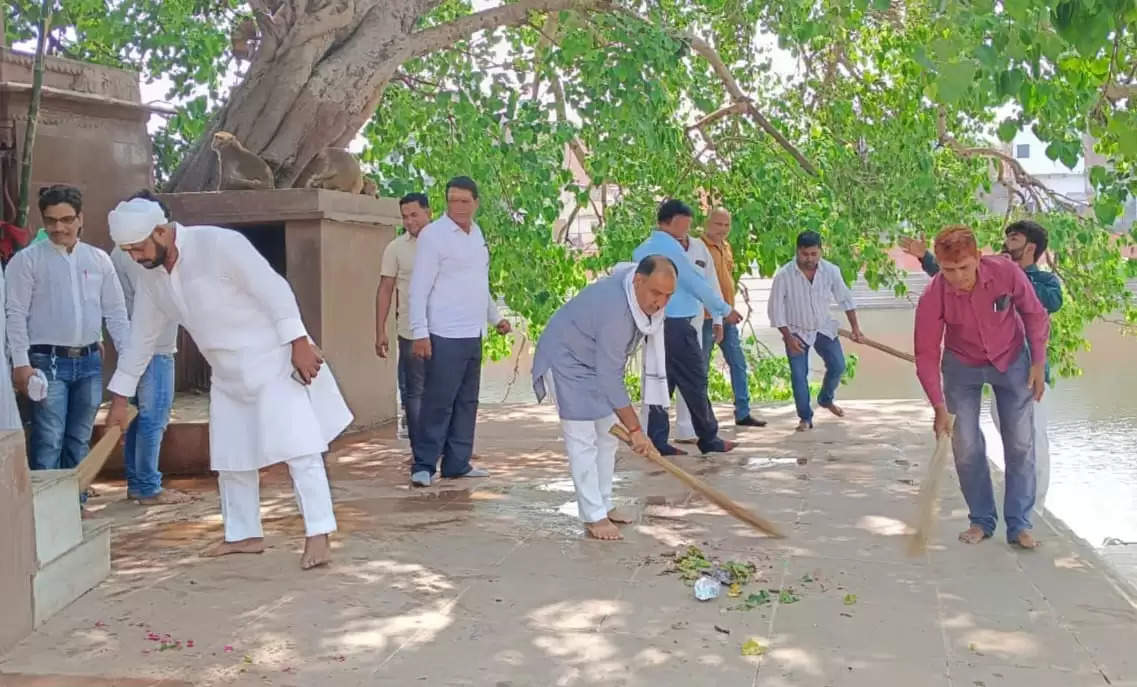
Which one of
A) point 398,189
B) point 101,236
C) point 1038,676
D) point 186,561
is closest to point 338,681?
point 186,561

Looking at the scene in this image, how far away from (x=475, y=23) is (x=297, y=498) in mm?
5253

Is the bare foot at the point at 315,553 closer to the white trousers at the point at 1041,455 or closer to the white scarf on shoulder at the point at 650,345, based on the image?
the white scarf on shoulder at the point at 650,345

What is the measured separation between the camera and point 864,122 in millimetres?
10867

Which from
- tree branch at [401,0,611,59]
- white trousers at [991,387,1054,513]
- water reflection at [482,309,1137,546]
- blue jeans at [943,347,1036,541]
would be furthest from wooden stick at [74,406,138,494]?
water reflection at [482,309,1137,546]

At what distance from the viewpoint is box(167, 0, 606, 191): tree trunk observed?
8578mm

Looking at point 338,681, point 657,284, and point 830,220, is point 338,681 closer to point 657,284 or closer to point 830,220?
point 657,284

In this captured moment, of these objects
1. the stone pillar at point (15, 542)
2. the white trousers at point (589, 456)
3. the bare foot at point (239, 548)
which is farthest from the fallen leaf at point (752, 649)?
the stone pillar at point (15, 542)

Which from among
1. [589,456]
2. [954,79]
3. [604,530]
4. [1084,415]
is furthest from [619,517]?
[1084,415]

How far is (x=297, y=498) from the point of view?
470cm

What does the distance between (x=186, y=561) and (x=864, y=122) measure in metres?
7.97

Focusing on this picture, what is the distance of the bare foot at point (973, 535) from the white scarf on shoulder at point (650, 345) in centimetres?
151

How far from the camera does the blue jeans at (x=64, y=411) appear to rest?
550 cm

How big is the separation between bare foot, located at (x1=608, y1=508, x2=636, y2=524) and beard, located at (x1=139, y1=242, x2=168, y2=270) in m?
2.28

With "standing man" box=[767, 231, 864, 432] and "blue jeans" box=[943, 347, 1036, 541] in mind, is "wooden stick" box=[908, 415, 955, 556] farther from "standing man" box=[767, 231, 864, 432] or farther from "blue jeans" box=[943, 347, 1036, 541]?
"standing man" box=[767, 231, 864, 432]
